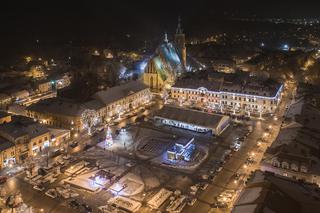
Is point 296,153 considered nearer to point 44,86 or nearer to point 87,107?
point 87,107

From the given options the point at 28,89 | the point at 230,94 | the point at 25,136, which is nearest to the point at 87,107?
the point at 25,136

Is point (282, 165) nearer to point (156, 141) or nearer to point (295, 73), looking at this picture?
point (156, 141)

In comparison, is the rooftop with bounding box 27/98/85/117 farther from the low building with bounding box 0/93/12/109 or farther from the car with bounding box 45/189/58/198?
the car with bounding box 45/189/58/198

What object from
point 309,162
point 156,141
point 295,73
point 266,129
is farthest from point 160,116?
point 295,73

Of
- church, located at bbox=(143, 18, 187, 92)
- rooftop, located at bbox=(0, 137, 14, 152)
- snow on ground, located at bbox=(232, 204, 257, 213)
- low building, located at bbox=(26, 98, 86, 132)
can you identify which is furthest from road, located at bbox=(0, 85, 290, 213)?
church, located at bbox=(143, 18, 187, 92)

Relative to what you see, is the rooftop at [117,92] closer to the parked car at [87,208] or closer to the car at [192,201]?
the parked car at [87,208]

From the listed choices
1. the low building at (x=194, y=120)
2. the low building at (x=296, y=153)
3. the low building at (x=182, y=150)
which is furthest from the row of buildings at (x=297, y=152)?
the low building at (x=182, y=150)
